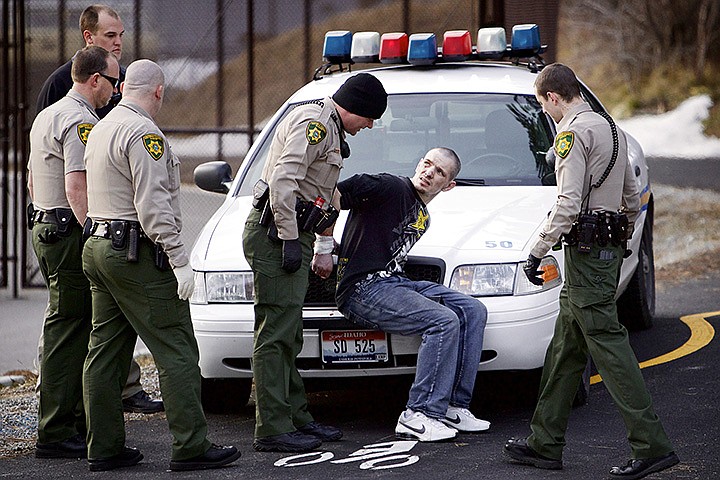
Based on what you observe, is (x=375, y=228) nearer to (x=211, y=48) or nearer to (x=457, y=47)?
(x=457, y=47)

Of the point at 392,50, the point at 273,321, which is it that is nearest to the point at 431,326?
the point at 273,321

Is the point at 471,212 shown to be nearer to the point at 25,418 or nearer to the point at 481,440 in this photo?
the point at 481,440

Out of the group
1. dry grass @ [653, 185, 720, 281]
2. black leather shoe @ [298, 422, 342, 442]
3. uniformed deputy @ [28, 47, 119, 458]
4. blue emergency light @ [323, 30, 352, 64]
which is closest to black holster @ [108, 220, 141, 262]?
uniformed deputy @ [28, 47, 119, 458]

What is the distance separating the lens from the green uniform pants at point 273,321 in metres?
5.20

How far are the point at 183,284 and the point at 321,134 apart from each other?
2.99 ft

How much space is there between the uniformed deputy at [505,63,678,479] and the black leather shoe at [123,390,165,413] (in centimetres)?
227

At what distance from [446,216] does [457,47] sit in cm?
177

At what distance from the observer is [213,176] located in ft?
21.4

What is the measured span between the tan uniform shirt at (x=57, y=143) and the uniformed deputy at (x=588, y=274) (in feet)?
Result: 6.67

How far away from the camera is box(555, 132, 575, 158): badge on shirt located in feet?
15.6

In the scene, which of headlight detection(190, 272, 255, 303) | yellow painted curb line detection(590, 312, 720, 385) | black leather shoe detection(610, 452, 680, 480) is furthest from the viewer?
yellow painted curb line detection(590, 312, 720, 385)

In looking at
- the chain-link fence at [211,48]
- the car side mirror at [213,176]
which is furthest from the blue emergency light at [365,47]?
the chain-link fence at [211,48]

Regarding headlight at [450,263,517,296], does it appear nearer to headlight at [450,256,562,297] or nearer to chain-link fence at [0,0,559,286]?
headlight at [450,256,562,297]

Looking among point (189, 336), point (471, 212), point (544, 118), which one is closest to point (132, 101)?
point (189, 336)
